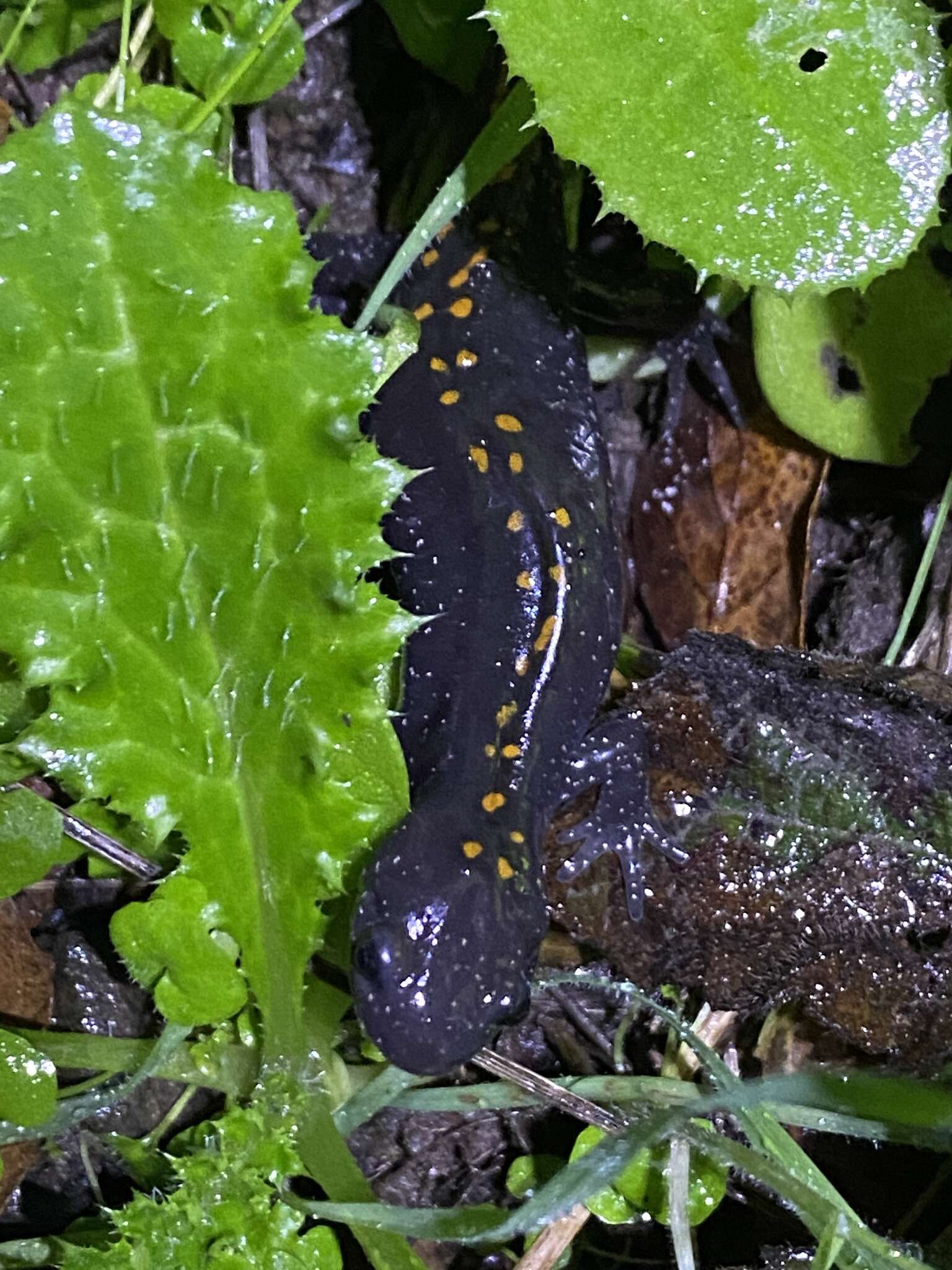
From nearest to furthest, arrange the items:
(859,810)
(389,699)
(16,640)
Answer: (16,640), (859,810), (389,699)

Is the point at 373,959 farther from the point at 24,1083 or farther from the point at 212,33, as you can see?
the point at 212,33

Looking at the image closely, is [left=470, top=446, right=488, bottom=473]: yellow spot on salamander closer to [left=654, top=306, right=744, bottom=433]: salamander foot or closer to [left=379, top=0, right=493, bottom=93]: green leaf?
[left=654, top=306, right=744, bottom=433]: salamander foot

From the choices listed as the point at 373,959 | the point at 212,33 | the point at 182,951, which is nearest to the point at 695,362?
the point at 212,33

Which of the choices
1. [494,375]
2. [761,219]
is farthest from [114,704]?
[761,219]

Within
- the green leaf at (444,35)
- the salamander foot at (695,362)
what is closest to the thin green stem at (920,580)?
the salamander foot at (695,362)

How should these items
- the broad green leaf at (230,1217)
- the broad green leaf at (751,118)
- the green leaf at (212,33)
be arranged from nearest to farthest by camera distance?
the broad green leaf at (751,118), the broad green leaf at (230,1217), the green leaf at (212,33)

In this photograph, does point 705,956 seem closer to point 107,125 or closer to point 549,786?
point 549,786

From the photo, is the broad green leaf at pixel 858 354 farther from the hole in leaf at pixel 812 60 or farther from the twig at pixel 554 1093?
the twig at pixel 554 1093

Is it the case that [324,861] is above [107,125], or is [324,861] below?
below
